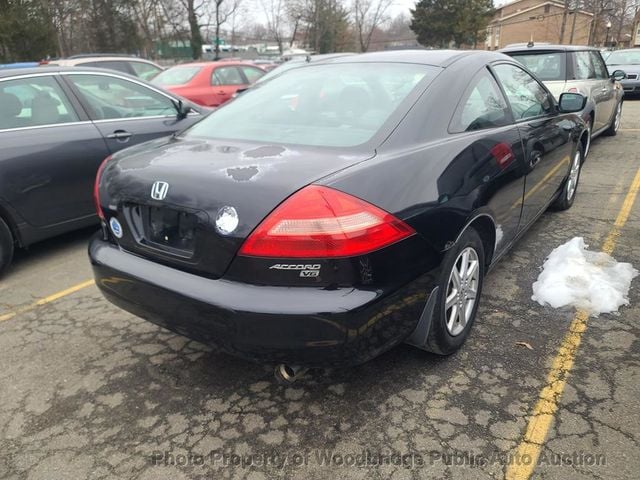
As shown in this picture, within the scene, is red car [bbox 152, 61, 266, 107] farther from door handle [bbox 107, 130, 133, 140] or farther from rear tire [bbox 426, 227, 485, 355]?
rear tire [bbox 426, 227, 485, 355]

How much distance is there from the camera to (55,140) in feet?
13.7

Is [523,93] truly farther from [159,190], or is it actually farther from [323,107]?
[159,190]

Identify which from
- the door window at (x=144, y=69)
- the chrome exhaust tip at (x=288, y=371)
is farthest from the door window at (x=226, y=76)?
the chrome exhaust tip at (x=288, y=371)

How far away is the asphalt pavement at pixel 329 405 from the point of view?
2090 mm

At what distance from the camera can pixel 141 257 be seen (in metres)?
2.40

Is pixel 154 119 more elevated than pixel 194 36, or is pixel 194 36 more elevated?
pixel 194 36

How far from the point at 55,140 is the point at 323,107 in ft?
8.44

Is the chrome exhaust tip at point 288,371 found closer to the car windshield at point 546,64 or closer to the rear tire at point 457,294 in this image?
the rear tire at point 457,294

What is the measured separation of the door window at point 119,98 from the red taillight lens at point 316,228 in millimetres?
3335

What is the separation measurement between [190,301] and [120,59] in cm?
1014

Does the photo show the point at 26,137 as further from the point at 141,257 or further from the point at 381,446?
the point at 381,446

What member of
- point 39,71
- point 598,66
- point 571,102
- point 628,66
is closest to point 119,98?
point 39,71

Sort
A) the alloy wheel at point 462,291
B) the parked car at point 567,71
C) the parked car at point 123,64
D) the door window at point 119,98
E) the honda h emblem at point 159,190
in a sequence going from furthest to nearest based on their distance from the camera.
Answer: the parked car at point 123,64 → the parked car at point 567,71 → the door window at point 119,98 → the alloy wheel at point 462,291 → the honda h emblem at point 159,190

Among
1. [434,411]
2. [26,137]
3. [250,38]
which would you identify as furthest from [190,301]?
[250,38]
